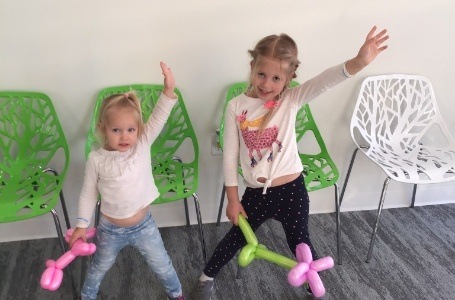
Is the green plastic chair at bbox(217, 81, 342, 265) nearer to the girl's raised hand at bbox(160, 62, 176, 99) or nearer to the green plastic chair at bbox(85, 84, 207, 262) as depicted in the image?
the green plastic chair at bbox(85, 84, 207, 262)

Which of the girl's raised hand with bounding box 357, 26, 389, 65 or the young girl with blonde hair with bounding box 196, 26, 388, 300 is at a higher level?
the girl's raised hand with bounding box 357, 26, 389, 65

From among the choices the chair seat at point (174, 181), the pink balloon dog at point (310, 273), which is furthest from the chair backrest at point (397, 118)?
the pink balloon dog at point (310, 273)

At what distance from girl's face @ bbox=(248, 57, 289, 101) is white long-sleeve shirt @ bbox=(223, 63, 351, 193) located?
7cm

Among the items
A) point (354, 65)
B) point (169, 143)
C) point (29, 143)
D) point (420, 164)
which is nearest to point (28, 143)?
point (29, 143)

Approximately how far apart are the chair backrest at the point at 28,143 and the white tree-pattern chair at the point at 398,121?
1.42 m

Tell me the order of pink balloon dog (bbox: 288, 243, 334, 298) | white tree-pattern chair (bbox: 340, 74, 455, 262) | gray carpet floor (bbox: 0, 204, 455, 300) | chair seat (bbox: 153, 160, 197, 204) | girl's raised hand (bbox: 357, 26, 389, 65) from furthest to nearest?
white tree-pattern chair (bbox: 340, 74, 455, 262) → gray carpet floor (bbox: 0, 204, 455, 300) → chair seat (bbox: 153, 160, 197, 204) → girl's raised hand (bbox: 357, 26, 389, 65) → pink balloon dog (bbox: 288, 243, 334, 298)

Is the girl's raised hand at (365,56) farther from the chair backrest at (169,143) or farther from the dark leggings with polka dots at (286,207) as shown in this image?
the chair backrest at (169,143)

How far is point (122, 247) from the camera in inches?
63.2

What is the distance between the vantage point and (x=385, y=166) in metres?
1.99

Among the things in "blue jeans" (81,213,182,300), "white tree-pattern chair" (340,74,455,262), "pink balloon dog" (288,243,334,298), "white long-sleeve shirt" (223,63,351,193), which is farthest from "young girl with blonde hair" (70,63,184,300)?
"white tree-pattern chair" (340,74,455,262)

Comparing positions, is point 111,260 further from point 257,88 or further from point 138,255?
point 257,88

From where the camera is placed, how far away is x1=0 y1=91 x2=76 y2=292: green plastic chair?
1.81m

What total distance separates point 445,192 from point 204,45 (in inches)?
69.1

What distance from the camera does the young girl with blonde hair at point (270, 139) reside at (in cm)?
149
